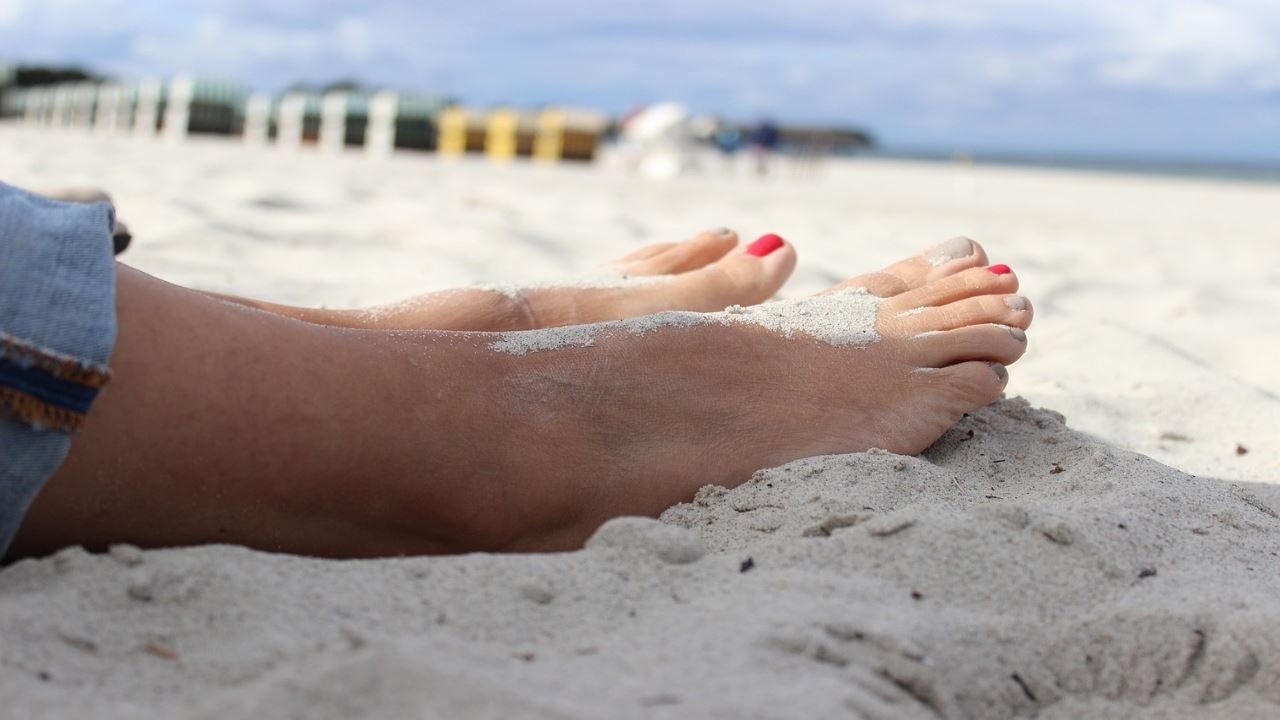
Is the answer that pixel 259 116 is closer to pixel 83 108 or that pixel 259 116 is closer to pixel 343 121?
pixel 343 121

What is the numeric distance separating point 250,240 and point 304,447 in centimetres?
222

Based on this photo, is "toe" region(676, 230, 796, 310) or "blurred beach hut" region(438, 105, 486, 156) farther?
"blurred beach hut" region(438, 105, 486, 156)

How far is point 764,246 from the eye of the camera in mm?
2188

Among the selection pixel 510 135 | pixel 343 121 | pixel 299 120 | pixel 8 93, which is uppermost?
pixel 510 135

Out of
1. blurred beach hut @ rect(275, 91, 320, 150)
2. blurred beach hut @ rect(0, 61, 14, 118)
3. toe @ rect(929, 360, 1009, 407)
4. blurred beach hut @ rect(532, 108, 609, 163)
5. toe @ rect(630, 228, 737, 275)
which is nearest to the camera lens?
toe @ rect(929, 360, 1009, 407)

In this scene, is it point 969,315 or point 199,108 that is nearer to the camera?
point 969,315

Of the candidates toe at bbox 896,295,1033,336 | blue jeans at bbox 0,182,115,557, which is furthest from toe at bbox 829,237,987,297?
blue jeans at bbox 0,182,115,557

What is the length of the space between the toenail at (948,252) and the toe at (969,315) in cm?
15

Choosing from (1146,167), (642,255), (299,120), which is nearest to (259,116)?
(299,120)

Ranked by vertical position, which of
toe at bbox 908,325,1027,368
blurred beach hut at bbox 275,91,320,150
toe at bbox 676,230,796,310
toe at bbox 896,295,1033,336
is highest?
toe at bbox 896,295,1033,336

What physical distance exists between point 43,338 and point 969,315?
1.28m

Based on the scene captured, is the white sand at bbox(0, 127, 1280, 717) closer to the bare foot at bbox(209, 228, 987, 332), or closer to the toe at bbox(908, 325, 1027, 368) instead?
the toe at bbox(908, 325, 1027, 368)

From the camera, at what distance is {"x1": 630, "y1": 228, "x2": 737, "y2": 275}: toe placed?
7.52 feet

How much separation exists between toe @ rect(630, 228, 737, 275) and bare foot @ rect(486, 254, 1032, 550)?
574 millimetres
